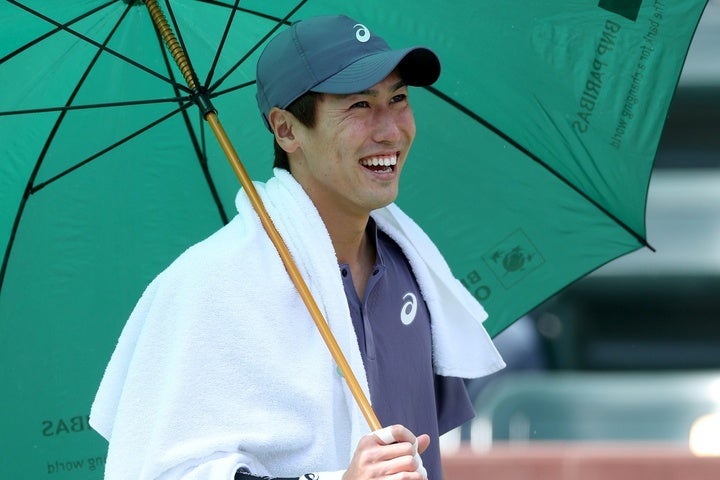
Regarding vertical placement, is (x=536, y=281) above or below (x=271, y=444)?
above

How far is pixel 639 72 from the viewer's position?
375 cm

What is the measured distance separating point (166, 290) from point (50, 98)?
0.80 metres

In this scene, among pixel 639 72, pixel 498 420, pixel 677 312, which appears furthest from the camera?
pixel 677 312

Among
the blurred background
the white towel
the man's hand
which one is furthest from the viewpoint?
the blurred background

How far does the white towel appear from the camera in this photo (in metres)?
2.83

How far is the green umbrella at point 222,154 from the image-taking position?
11.5 ft

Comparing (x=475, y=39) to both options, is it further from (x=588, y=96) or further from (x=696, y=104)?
(x=696, y=104)

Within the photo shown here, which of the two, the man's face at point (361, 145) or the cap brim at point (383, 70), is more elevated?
the cap brim at point (383, 70)

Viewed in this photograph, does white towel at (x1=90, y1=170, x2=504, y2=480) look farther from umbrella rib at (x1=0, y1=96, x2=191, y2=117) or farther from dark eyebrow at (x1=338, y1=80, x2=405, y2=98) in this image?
umbrella rib at (x1=0, y1=96, x2=191, y2=117)

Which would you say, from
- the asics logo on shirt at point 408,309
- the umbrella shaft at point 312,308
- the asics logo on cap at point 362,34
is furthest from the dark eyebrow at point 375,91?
the asics logo on shirt at point 408,309

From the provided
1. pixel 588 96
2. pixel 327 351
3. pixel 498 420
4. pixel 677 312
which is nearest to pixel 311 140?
pixel 327 351

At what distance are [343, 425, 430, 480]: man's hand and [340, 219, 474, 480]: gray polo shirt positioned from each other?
32 centimetres

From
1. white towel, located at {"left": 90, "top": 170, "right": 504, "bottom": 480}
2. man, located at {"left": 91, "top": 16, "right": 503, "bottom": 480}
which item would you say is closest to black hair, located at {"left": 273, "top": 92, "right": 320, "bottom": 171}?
man, located at {"left": 91, "top": 16, "right": 503, "bottom": 480}

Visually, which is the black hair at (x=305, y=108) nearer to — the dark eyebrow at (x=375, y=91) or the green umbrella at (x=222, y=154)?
the dark eyebrow at (x=375, y=91)
